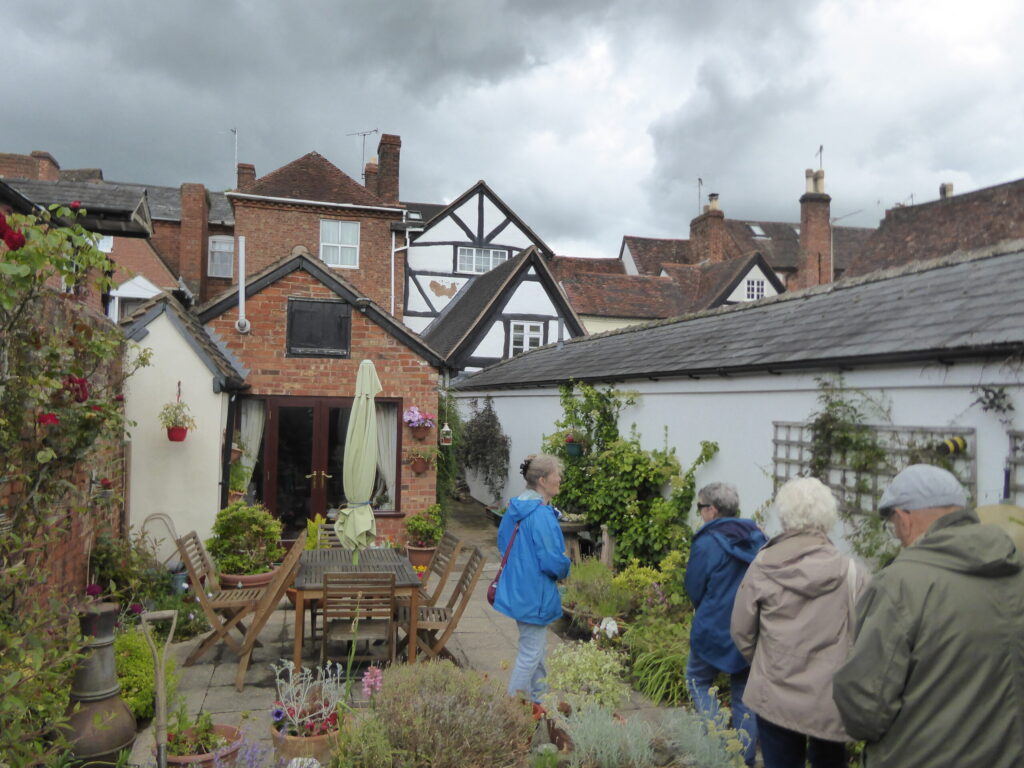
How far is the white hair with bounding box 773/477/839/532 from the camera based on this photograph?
3.41 m

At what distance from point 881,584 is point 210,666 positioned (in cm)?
554

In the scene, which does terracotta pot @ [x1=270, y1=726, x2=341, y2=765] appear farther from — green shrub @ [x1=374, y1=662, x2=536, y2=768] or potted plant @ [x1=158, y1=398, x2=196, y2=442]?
potted plant @ [x1=158, y1=398, x2=196, y2=442]

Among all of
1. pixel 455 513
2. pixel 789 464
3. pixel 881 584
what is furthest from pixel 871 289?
pixel 455 513

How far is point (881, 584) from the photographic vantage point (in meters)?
2.49

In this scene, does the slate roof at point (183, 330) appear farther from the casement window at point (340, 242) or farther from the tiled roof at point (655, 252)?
the tiled roof at point (655, 252)

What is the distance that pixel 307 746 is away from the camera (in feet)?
13.1

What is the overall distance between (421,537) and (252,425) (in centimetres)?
280

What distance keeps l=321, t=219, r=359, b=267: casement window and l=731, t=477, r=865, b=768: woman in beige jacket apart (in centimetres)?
2188

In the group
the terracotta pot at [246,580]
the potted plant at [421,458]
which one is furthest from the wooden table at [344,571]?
the potted plant at [421,458]

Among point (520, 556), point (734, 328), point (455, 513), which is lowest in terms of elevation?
point (455, 513)

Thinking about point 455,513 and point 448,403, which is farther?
point 455,513

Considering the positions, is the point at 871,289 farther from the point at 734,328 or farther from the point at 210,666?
the point at 210,666

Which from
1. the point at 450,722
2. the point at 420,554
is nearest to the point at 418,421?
the point at 420,554

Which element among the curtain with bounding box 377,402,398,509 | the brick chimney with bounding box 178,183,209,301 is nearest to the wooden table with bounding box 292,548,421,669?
the curtain with bounding box 377,402,398,509
